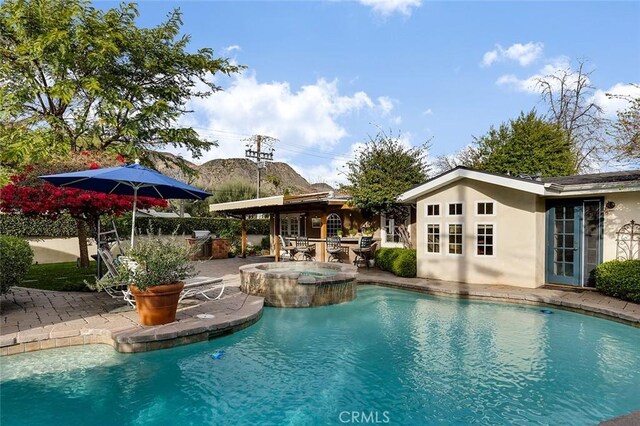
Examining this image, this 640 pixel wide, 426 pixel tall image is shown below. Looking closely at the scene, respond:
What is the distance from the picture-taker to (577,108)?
72.6 ft

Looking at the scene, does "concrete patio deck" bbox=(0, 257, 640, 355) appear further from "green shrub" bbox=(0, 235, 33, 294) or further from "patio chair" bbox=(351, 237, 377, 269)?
"patio chair" bbox=(351, 237, 377, 269)

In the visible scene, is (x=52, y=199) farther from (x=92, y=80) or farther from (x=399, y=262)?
(x=399, y=262)

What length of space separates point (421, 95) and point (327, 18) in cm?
532

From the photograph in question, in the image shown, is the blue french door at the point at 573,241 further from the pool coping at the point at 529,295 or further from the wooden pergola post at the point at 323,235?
the wooden pergola post at the point at 323,235

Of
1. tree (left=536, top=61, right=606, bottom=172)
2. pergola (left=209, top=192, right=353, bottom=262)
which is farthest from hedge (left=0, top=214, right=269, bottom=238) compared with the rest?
tree (left=536, top=61, right=606, bottom=172)

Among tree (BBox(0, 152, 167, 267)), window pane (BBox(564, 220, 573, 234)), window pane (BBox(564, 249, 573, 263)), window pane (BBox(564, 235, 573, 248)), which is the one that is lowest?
window pane (BBox(564, 249, 573, 263))

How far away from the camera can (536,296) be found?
851cm

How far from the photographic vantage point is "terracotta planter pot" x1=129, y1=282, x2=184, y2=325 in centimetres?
555

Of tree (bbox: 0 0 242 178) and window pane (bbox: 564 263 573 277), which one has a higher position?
tree (bbox: 0 0 242 178)

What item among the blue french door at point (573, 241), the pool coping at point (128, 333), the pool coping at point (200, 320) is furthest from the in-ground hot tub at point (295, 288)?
the blue french door at point (573, 241)

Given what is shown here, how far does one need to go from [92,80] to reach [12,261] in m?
7.20

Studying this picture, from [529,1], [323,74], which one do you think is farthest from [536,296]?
[323,74]

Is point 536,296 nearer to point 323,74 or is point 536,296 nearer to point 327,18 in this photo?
point 327,18

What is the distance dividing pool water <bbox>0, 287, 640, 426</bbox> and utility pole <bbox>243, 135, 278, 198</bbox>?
90.4ft
